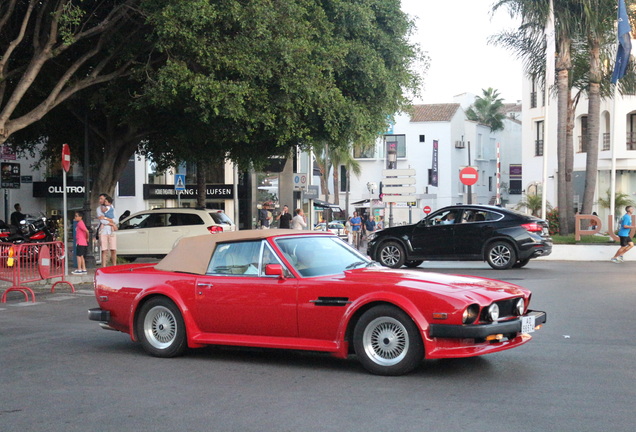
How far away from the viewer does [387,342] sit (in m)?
7.58

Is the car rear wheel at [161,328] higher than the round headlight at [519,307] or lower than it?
lower

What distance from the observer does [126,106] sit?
72.5 ft

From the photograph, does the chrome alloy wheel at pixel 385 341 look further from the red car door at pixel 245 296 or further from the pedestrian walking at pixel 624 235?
the pedestrian walking at pixel 624 235

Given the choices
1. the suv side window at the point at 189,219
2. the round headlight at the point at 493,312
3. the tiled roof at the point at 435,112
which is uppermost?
the tiled roof at the point at 435,112

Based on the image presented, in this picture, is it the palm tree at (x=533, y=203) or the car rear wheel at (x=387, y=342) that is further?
the palm tree at (x=533, y=203)

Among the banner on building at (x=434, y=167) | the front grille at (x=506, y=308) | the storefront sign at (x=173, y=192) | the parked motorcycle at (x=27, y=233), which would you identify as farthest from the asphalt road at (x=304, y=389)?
the banner on building at (x=434, y=167)

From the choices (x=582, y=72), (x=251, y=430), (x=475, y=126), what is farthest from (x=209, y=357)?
(x=475, y=126)

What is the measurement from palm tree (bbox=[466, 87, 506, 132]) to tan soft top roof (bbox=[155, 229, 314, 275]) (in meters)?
77.3

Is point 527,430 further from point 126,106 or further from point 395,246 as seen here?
Result: point 126,106

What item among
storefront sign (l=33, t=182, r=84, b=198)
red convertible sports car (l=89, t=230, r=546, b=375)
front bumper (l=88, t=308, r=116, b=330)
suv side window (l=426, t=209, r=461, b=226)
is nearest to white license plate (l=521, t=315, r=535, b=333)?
red convertible sports car (l=89, t=230, r=546, b=375)

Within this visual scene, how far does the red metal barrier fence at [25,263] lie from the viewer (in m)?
15.2

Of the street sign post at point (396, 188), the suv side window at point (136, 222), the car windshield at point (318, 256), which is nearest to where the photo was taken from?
the car windshield at point (318, 256)

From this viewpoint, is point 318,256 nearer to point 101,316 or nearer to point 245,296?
point 245,296

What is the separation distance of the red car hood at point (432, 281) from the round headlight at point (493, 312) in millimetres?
151
